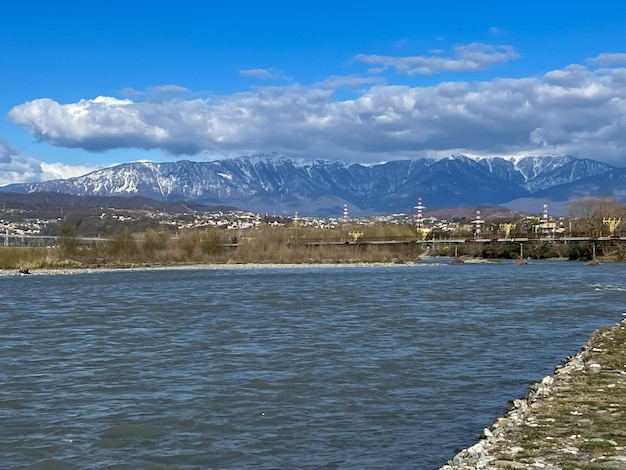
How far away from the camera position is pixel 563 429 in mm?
10750

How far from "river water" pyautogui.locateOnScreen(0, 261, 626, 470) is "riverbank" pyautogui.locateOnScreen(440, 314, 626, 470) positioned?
105cm

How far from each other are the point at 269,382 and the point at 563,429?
8386 millimetres

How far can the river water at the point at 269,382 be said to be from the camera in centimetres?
1226

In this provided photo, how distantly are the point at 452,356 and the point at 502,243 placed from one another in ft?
442

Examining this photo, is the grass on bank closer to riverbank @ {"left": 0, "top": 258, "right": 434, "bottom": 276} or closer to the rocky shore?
riverbank @ {"left": 0, "top": 258, "right": 434, "bottom": 276}

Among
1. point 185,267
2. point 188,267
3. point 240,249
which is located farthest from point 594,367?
point 240,249

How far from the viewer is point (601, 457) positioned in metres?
9.15

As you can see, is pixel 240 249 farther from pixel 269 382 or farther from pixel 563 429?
pixel 563 429

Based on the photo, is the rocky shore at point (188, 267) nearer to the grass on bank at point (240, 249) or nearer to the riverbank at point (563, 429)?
the grass on bank at point (240, 249)

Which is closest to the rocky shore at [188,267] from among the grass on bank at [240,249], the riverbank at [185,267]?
the riverbank at [185,267]

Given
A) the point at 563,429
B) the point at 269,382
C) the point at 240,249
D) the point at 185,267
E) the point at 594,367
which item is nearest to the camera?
the point at 563,429

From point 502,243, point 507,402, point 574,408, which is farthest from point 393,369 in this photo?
point 502,243

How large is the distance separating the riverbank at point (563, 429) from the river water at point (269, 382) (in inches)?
41.5

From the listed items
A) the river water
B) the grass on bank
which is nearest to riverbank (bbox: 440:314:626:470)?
the river water
